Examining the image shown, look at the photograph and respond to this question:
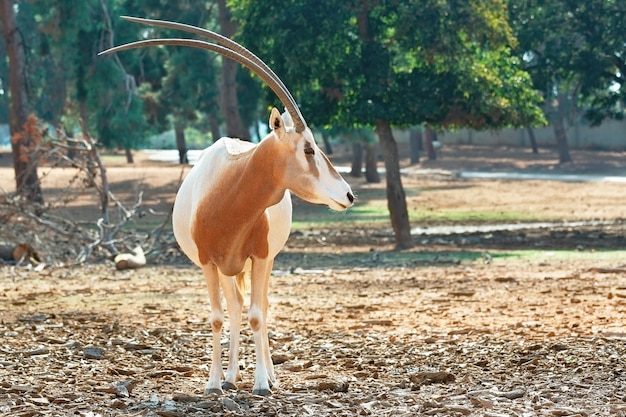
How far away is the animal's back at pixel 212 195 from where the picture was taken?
730cm

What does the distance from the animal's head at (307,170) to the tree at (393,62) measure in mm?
12194

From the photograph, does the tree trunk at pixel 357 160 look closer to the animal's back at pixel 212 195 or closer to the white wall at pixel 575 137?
the white wall at pixel 575 137

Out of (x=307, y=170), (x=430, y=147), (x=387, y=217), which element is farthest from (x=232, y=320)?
(x=430, y=147)

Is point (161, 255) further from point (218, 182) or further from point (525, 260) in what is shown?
point (218, 182)

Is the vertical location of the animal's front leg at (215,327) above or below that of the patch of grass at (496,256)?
above

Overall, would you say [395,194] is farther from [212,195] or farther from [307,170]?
[307,170]

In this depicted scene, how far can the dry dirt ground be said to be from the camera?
22.5 feet

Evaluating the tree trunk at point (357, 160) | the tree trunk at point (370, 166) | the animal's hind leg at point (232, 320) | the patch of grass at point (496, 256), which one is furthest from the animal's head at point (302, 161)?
the tree trunk at point (357, 160)

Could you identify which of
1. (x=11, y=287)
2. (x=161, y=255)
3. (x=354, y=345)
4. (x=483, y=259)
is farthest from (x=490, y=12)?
(x=354, y=345)

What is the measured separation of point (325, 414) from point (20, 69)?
22549mm

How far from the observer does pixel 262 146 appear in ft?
23.1

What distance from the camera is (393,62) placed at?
20406 millimetres

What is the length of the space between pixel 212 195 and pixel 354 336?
3.03 m

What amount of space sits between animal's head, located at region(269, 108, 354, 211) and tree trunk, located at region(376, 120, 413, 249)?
44.5 ft
